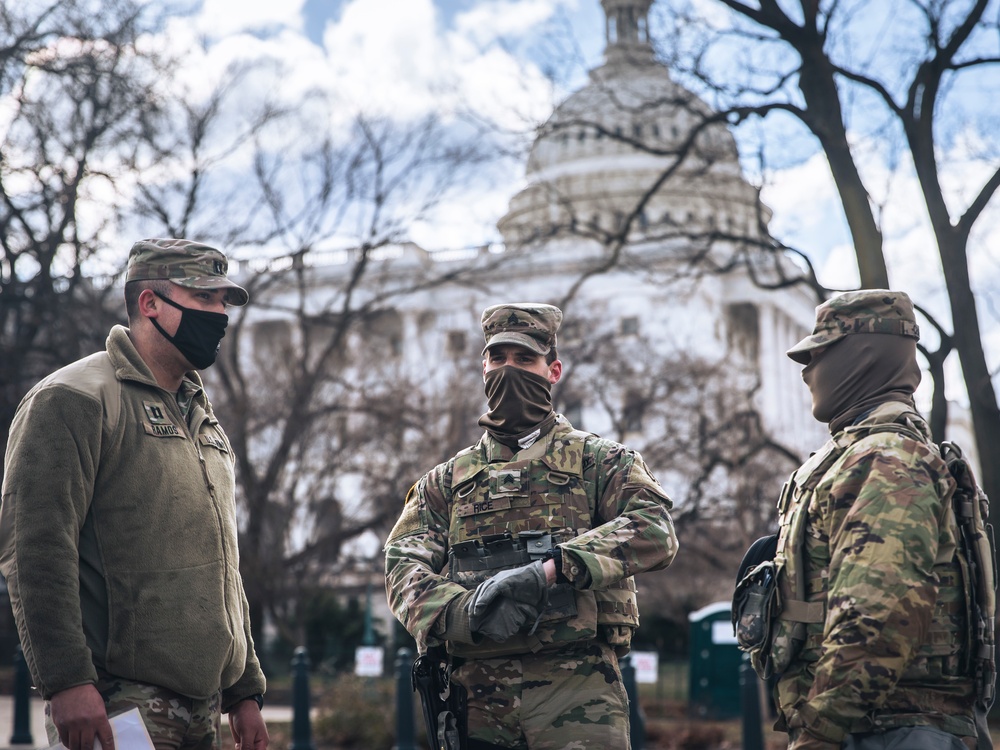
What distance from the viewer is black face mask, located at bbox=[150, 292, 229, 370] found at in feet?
15.0

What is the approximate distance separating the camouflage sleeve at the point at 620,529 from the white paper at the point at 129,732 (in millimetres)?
1390

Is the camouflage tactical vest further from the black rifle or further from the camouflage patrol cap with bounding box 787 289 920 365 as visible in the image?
the black rifle

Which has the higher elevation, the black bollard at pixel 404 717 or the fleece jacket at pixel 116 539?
the fleece jacket at pixel 116 539

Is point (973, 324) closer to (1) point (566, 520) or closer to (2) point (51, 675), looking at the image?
(1) point (566, 520)

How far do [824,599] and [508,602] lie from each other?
994 mm

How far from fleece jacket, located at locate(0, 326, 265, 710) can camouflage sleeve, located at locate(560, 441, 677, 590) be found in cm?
118

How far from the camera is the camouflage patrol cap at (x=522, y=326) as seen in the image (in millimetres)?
4859

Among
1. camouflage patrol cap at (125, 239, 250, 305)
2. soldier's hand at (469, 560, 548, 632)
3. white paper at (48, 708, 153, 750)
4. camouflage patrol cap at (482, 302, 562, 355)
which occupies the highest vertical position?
camouflage patrol cap at (125, 239, 250, 305)

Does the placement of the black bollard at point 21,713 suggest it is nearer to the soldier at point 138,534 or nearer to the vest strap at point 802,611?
the soldier at point 138,534

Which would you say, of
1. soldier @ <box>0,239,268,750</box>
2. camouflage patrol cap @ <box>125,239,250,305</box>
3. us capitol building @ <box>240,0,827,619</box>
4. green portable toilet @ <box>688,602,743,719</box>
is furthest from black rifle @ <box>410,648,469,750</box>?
green portable toilet @ <box>688,602,743,719</box>

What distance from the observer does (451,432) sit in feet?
A: 85.4

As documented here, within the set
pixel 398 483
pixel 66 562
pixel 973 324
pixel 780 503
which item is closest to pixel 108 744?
pixel 66 562

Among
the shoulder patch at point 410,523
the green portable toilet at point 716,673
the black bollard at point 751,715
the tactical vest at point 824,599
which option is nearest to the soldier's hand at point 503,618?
the shoulder patch at point 410,523

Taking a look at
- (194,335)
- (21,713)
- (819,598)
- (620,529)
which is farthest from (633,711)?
(194,335)
